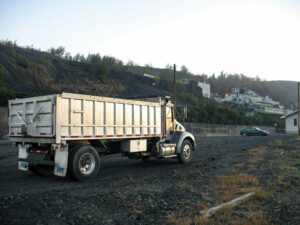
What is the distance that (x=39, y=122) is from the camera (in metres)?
8.66

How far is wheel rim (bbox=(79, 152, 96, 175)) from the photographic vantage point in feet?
29.2

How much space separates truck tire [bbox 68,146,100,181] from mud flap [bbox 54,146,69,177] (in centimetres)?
16

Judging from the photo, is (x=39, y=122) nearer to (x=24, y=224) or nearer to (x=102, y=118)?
(x=102, y=118)

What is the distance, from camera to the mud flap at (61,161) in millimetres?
8375

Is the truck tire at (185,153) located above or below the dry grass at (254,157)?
above

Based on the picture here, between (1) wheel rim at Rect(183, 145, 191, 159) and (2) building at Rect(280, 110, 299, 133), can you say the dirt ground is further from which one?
(2) building at Rect(280, 110, 299, 133)

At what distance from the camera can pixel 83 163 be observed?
29.6 ft

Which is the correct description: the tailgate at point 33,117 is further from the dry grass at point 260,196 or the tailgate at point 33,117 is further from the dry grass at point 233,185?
the dry grass at point 260,196

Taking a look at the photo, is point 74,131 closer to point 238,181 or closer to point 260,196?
point 238,181

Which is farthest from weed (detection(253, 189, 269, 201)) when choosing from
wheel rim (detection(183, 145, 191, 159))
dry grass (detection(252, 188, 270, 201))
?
wheel rim (detection(183, 145, 191, 159))

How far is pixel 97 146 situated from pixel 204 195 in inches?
180

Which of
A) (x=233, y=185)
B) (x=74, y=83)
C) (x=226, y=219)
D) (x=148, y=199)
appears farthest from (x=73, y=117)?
(x=74, y=83)

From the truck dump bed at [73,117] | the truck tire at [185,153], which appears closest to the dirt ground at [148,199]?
the truck dump bed at [73,117]

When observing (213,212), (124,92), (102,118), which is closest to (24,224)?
(213,212)
